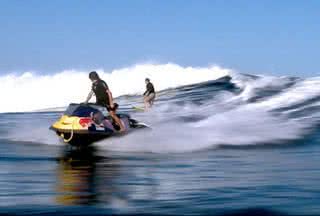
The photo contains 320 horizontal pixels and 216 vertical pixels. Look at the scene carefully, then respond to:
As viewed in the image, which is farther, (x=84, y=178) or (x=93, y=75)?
(x=93, y=75)

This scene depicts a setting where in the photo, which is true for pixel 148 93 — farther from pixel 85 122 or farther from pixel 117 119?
pixel 85 122

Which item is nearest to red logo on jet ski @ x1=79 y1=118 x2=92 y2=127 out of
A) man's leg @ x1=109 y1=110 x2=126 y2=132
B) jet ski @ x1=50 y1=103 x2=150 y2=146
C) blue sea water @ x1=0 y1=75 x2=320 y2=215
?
jet ski @ x1=50 y1=103 x2=150 y2=146

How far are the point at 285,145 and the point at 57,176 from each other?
31.9 feet

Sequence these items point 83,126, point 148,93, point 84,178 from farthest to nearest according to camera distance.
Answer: point 148,93, point 83,126, point 84,178

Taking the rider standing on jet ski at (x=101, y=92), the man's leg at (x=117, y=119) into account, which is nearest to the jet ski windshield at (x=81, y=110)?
the rider standing on jet ski at (x=101, y=92)

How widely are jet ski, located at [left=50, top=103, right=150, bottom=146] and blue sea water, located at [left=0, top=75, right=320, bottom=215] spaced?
0.34 m

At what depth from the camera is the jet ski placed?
1966cm

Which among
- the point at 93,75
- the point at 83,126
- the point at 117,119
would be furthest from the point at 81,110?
the point at 117,119

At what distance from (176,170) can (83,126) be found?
5.87 meters

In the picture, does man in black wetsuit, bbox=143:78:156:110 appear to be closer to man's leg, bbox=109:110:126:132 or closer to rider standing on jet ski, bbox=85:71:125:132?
man's leg, bbox=109:110:126:132

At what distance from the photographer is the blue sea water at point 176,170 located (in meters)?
9.66

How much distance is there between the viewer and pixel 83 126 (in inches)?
775

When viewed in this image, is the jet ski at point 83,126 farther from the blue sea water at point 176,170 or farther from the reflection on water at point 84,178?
the reflection on water at point 84,178

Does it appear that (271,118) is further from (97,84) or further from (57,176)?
(57,176)
